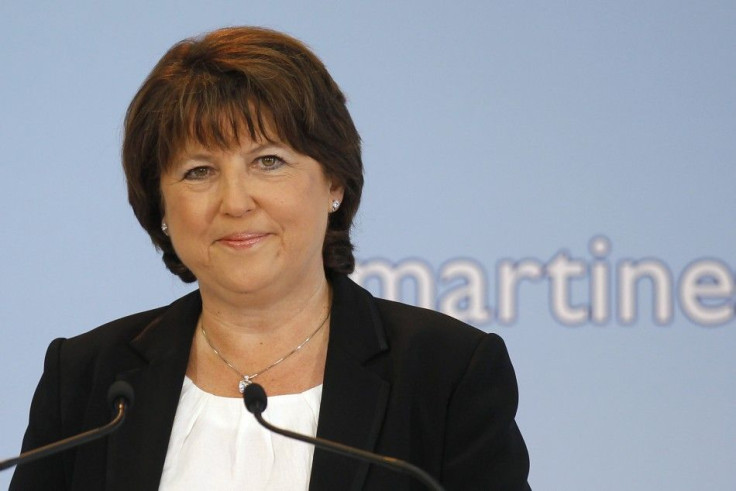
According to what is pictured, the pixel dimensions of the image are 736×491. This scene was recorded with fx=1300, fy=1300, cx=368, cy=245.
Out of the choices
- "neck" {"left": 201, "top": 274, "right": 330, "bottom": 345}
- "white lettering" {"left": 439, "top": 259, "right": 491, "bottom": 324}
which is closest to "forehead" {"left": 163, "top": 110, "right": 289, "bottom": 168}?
"neck" {"left": 201, "top": 274, "right": 330, "bottom": 345}

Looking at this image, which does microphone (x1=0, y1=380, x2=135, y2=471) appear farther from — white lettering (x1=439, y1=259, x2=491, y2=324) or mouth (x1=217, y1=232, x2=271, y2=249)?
white lettering (x1=439, y1=259, x2=491, y2=324)

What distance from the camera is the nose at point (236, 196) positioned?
1952 mm

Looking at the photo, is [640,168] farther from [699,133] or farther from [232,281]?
[232,281]

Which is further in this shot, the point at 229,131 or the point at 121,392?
the point at 229,131

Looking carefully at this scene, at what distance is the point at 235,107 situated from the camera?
6.49 feet

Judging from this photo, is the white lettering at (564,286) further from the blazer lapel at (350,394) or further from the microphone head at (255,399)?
the microphone head at (255,399)

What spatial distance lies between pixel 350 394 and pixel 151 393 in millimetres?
335

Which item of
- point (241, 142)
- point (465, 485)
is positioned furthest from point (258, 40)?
point (465, 485)

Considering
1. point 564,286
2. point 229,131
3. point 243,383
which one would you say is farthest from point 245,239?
point 564,286

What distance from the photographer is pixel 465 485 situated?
6.31 ft

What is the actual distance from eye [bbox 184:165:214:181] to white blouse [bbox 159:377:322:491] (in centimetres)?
36

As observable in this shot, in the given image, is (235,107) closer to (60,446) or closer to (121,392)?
(121,392)

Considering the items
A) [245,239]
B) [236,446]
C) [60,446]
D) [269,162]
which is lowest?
[236,446]

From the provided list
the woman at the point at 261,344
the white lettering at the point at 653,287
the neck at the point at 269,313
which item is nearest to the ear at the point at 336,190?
the woman at the point at 261,344
